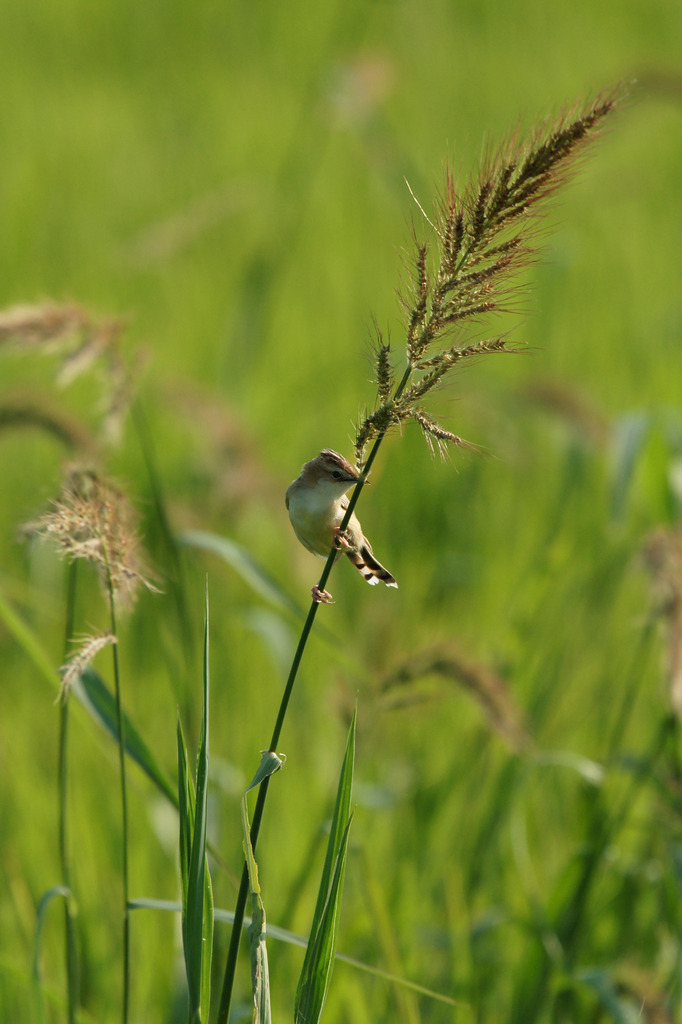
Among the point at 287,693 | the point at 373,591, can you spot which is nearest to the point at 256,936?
the point at 287,693

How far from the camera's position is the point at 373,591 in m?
3.44

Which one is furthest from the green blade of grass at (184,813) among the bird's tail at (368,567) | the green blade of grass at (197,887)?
the bird's tail at (368,567)

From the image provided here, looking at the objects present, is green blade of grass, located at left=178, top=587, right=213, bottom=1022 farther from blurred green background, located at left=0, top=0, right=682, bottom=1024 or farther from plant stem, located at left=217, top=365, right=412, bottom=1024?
blurred green background, located at left=0, top=0, right=682, bottom=1024

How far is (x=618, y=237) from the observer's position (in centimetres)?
693

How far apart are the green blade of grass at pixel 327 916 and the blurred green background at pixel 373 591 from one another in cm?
30

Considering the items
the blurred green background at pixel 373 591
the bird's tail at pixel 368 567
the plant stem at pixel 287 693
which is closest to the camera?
the plant stem at pixel 287 693

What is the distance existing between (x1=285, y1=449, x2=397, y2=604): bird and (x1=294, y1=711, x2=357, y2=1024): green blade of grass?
0.18 metres

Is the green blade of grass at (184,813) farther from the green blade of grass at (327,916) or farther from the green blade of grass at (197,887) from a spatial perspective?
the green blade of grass at (327,916)

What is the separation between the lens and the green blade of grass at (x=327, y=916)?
3.13ft

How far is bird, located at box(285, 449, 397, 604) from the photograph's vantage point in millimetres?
966

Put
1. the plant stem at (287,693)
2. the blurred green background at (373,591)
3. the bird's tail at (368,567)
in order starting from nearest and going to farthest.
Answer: the plant stem at (287,693)
the bird's tail at (368,567)
the blurred green background at (373,591)

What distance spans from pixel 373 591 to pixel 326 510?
2.48 m

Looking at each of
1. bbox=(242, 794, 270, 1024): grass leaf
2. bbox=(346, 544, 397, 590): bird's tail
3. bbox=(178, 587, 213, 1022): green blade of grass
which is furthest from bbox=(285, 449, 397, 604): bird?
bbox=(242, 794, 270, 1024): grass leaf

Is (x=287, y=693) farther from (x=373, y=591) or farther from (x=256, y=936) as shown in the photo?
(x=373, y=591)
